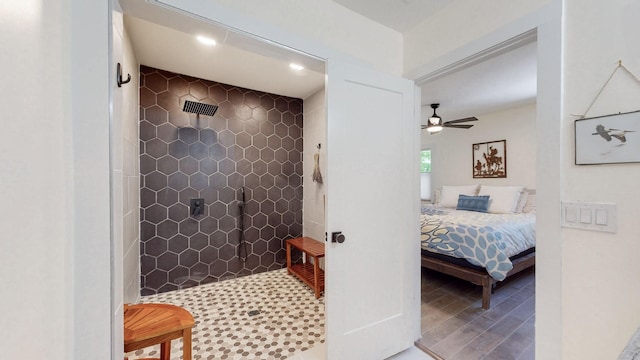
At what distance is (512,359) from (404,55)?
2.40m

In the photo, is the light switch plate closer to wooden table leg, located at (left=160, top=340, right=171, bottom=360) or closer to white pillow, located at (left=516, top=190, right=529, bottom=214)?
wooden table leg, located at (left=160, top=340, right=171, bottom=360)

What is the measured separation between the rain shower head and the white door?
1.68 meters

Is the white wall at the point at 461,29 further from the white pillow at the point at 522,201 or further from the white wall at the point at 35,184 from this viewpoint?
the white pillow at the point at 522,201

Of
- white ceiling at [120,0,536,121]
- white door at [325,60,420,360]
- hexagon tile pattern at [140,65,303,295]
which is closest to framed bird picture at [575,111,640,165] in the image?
white ceiling at [120,0,536,121]

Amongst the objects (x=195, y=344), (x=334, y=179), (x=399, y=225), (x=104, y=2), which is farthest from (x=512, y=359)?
(x=104, y=2)

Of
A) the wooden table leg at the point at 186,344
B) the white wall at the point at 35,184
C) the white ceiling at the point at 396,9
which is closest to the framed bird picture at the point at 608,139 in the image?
the white ceiling at the point at 396,9

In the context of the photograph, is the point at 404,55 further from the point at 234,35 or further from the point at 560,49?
the point at 234,35

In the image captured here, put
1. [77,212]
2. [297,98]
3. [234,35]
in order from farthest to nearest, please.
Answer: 1. [297,98]
2. [234,35]
3. [77,212]

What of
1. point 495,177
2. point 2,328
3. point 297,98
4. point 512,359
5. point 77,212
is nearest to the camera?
point 2,328

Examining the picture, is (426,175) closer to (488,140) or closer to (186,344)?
(488,140)

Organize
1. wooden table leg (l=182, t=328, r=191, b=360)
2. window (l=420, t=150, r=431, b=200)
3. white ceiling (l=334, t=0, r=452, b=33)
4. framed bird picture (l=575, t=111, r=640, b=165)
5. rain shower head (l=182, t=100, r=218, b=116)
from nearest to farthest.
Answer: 1. framed bird picture (l=575, t=111, r=640, b=165)
2. wooden table leg (l=182, t=328, r=191, b=360)
3. white ceiling (l=334, t=0, r=452, b=33)
4. rain shower head (l=182, t=100, r=218, b=116)
5. window (l=420, t=150, r=431, b=200)

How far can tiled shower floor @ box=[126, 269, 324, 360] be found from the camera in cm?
180

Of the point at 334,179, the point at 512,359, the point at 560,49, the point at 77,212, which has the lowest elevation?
the point at 512,359

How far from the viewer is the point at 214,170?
2904 mm
